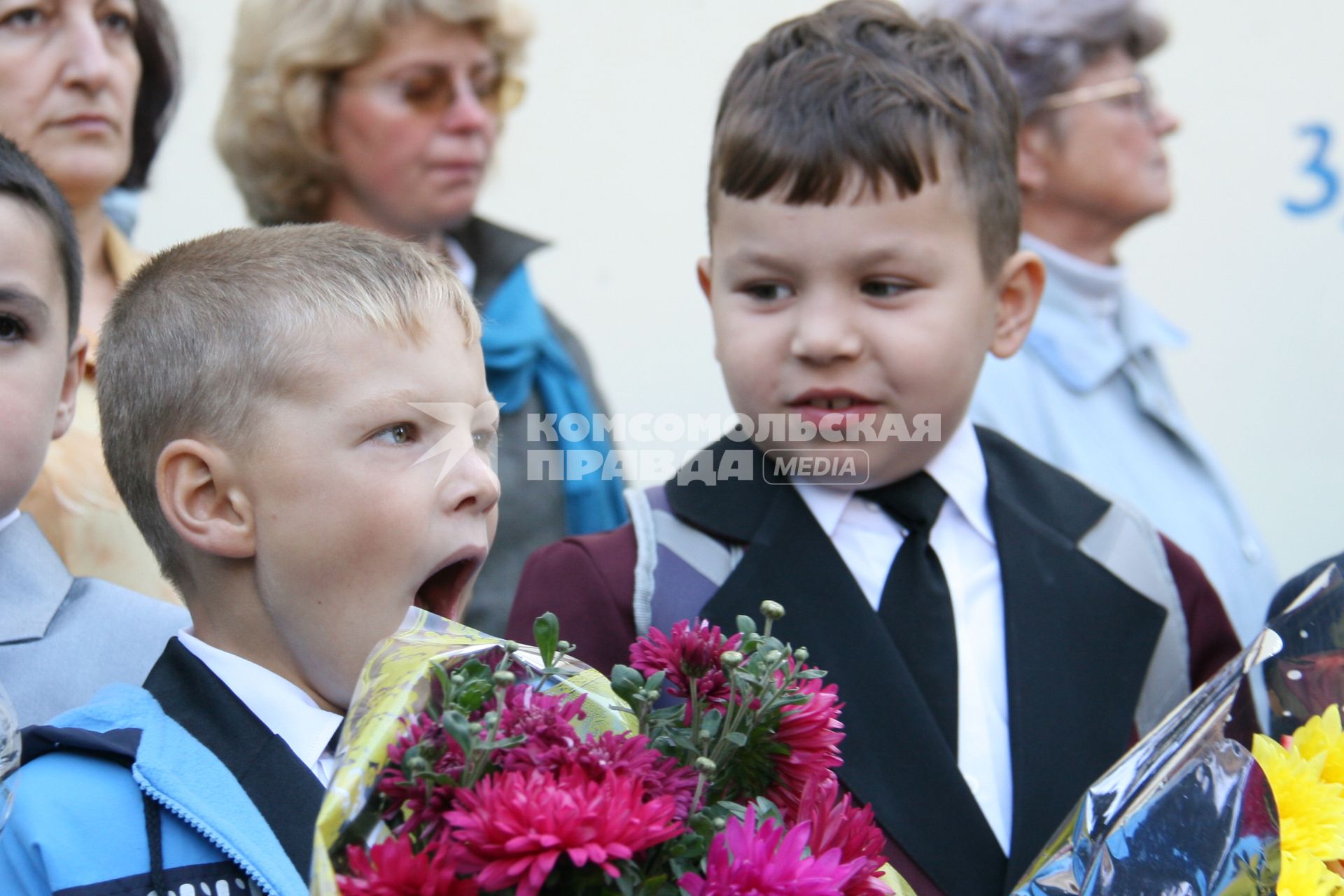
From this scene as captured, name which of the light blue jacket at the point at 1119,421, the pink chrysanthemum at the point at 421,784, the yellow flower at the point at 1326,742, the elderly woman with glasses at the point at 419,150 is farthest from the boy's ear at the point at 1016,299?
the pink chrysanthemum at the point at 421,784

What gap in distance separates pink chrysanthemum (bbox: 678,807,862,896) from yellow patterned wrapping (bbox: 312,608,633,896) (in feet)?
0.51

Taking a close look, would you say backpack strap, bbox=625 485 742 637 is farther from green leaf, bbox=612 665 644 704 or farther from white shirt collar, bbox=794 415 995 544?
green leaf, bbox=612 665 644 704

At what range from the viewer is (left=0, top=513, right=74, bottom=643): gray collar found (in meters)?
1.56

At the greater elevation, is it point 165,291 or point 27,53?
point 27,53

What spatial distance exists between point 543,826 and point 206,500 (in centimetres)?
62

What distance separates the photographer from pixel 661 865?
40.9 inches

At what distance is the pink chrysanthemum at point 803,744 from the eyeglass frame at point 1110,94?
1.86 meters

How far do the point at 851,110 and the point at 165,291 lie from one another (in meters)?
0.80

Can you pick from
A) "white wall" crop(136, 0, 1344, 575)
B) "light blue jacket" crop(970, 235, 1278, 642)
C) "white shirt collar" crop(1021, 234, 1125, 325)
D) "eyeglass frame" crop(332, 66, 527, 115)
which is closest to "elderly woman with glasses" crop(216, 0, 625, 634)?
"eyeglass frame" crop(332, 66, 527, 115)

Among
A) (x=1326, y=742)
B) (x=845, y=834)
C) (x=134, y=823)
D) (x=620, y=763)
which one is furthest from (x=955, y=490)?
(x=134, y=823)

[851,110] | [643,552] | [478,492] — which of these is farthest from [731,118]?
[478,492]

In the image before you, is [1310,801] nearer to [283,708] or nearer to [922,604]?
[922,604]

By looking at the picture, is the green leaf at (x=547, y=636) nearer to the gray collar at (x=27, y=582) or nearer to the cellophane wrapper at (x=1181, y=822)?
the cellophane wrapper at (x=1181, y=822)

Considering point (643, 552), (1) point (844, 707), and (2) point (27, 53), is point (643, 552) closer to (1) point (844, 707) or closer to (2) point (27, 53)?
(1) point (844, 707)
